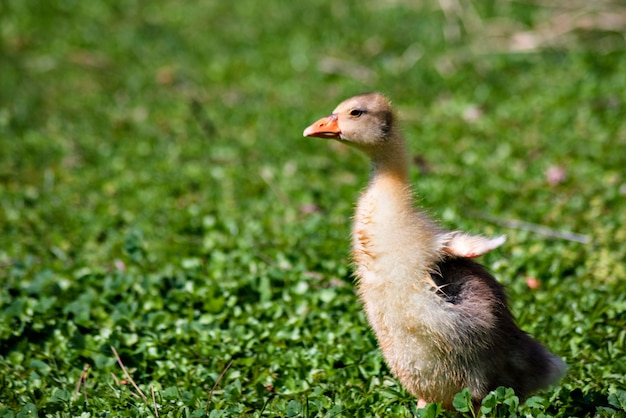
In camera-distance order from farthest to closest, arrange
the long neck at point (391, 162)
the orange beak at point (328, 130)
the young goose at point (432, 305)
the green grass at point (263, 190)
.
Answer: the green grass at point (263, 190) → the orange beak at point (328, 130) → the long neck at point (391, 162) → the young goose at point (432, 305)

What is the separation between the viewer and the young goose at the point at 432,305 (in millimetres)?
3654

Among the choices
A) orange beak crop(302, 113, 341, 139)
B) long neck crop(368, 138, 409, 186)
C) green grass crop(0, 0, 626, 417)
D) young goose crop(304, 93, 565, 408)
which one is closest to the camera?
young goose crop(304, 93, 565, 408)

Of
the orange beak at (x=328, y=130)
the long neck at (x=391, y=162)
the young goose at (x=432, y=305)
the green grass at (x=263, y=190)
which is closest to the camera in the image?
the young goose at (x=432, y=305)

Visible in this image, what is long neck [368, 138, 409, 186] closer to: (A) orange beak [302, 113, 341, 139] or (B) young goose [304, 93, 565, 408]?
(B) young goose [304, 93, 565, 408]

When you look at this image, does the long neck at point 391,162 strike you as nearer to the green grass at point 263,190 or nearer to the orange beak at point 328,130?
the orange beak at point 328,130

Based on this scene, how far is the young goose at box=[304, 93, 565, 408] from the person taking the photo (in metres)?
3.65

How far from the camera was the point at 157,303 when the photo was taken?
5078 millimetres

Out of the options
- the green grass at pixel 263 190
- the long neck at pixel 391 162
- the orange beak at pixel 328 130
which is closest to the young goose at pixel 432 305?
the long neck at pixel 391 162

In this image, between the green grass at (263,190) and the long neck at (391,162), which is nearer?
the long neck at (391,162)

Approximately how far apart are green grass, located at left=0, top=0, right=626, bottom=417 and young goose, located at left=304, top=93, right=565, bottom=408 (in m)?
0.17

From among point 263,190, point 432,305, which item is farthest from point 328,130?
point 263,190

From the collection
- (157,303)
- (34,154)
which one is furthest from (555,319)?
(34,154)

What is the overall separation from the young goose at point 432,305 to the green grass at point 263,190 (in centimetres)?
17

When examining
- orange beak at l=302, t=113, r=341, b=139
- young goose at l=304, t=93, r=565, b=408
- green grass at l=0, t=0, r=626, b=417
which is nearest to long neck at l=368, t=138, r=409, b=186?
young goose at l=304, t=93, r=565, b=408
